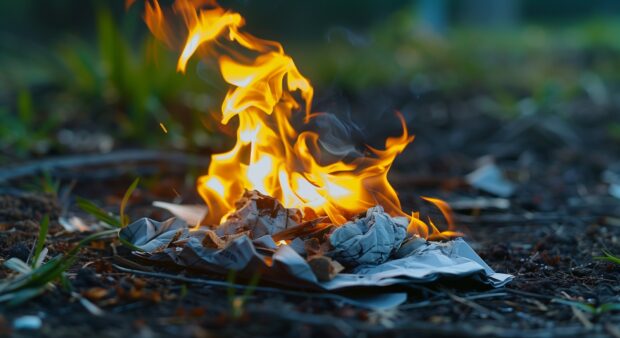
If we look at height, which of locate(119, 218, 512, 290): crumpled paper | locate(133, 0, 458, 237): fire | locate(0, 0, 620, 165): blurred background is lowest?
locate(0, 0, 620, 165): blurred background

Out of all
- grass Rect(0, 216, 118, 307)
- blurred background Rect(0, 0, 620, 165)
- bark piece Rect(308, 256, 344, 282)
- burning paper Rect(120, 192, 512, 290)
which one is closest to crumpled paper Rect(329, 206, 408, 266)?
burning paper Rect(120, 192, 512, 290)

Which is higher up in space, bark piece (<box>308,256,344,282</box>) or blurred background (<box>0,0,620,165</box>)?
bark piece (<box>308,256,344,282</box>)

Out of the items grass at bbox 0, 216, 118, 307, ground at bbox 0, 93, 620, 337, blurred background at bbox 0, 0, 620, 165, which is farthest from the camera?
blurred background at bbox 0, 0, 620, 165

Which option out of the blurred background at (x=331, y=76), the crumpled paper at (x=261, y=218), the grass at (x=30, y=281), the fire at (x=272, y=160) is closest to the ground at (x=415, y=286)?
the grass at (x=30, y=281)

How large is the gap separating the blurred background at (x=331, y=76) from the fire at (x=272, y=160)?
35.1 inches

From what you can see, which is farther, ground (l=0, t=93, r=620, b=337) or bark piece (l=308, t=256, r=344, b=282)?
bark piece (l=308, t=256, r=344, b=282)

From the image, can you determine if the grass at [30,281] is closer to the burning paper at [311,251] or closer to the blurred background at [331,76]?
the burning paper at [311,251]

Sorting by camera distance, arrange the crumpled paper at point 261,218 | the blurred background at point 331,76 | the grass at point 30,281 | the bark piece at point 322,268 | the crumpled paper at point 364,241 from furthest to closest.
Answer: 1. the blurred background at point 331,76
2. the crumpled paper at point 261,218
3. the crumpled paper at point 364,241
4. the bark piece at point 322,268
5. the grass at point 30,281

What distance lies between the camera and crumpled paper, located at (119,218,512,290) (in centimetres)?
246

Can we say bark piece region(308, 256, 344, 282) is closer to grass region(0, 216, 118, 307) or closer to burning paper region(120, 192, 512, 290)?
burning paper region(120, 192, 512, 290)

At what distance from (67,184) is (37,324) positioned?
2.30 metres

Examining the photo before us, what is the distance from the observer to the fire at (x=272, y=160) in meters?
3.06

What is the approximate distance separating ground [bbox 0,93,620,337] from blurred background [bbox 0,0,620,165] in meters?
0.61

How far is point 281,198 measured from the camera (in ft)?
10.3
